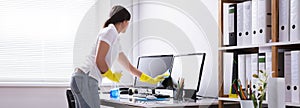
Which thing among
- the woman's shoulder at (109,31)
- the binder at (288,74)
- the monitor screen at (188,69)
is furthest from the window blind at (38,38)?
the binder at (288,74)

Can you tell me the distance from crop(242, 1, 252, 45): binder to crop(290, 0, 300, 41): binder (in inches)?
12.6

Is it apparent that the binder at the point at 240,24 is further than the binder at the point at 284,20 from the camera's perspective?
Yes

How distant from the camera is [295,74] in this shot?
2137 millimetres

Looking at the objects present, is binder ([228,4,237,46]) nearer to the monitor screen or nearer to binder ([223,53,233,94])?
binder ([223,53,233,94])

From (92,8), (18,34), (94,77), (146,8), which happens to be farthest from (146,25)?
(94,77)

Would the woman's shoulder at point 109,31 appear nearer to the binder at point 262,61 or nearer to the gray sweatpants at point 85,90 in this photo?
the gray sweatpants at point 85,90

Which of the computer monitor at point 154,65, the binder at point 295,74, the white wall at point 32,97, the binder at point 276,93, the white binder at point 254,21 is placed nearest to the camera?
the binder at point 276,93

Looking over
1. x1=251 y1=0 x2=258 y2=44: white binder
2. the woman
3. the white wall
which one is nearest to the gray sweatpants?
the woman

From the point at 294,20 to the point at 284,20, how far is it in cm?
7

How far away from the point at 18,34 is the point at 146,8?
1238 millimetres

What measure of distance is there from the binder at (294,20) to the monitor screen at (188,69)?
1.05 m

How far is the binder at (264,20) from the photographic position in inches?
90.9

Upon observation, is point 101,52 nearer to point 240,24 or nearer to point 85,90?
point 85,90

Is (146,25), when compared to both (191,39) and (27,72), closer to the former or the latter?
(191,39)
